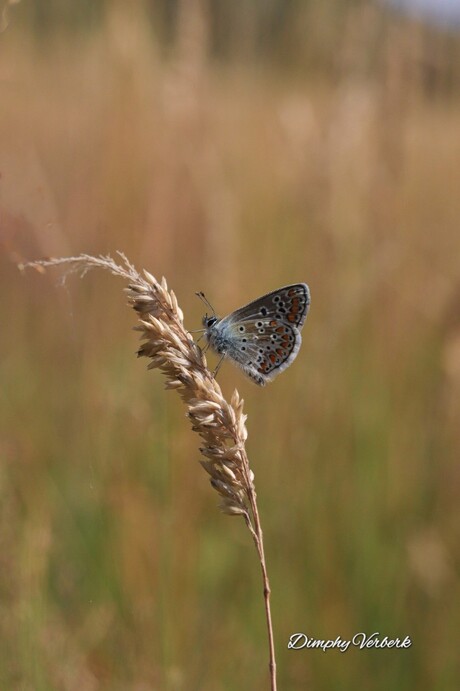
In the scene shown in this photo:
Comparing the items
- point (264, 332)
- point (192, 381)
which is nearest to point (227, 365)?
point (264, 332)

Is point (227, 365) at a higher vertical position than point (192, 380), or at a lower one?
higher

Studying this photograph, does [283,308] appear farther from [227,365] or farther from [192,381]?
[227,365]

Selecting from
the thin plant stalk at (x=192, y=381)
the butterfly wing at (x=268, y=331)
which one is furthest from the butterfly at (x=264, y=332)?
the thin plant stalk at (x=192, y=381)

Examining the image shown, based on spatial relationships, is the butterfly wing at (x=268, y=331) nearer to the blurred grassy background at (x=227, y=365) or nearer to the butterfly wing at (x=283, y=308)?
the butterfly wing at (x=283, y=308)

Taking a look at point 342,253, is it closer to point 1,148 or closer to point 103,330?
point 103,330

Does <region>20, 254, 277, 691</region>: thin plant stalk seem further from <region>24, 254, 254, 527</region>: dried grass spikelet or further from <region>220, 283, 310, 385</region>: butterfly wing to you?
<region>220, 283, 310, 385</region>: butterfly wing
